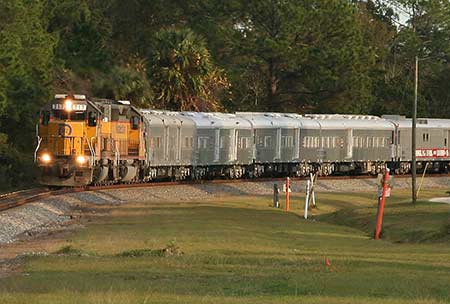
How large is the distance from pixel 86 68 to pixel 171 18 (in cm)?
2696

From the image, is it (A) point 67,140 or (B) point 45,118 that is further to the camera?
(B) point 45,118

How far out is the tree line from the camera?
59969mm

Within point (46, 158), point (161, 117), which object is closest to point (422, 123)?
point (161, 117)

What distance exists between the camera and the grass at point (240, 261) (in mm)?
18438

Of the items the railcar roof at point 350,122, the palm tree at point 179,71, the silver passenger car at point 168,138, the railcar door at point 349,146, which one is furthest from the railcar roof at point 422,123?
the silver passenger car at point 168,138

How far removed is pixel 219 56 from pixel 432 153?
856 inches

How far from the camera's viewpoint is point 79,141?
46.3m

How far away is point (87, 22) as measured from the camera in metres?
73.5

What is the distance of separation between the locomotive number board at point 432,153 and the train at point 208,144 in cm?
7

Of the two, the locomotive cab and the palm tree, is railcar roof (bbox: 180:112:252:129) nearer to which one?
the palm tree

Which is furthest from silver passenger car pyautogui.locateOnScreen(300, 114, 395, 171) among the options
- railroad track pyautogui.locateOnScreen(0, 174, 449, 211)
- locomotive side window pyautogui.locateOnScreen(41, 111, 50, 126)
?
locomotive side window pyautogui.locateOnScreen(41, 111, 50, 126)

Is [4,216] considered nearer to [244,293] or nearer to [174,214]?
[174,214]

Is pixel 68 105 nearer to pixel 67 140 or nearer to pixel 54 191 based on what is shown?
pixel 67 140

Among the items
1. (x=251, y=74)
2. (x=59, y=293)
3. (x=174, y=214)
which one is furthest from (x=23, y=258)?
(x=251, y=74)
